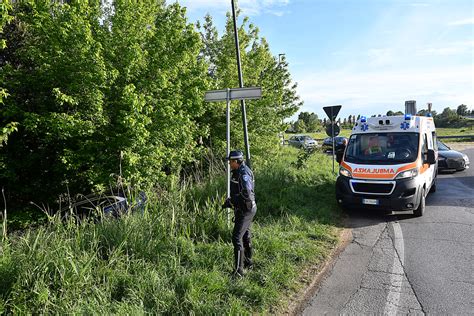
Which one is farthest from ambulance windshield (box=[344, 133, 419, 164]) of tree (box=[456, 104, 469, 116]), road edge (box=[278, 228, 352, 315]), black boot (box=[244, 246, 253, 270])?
tree (box=[456, 104, 469, 116])

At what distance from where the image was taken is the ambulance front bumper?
7.09m

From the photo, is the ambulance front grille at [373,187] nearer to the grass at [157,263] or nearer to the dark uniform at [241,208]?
the grass at [157,263]

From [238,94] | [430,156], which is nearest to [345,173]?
[430,156]

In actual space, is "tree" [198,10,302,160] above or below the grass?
above

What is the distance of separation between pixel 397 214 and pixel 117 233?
647 cm

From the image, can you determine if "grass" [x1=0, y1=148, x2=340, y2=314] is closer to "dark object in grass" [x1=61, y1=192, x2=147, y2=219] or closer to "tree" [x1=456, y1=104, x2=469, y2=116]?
"dark object in grass" [x1=61, y1=192, x2=147, y2=219]

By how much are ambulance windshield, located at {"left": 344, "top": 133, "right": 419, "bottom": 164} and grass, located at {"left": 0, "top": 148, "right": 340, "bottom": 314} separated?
2314mm

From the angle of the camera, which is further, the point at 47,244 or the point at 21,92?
the point at 21,92

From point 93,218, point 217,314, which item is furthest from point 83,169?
point 217,314

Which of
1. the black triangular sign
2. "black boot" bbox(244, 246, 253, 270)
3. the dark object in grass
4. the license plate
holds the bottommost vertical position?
"black boot" bbox(244, 246, 253, 270)

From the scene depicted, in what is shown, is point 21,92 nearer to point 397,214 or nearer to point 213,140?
point 213,140

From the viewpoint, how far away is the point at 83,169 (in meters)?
8.58

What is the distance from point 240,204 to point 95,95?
4.93 m

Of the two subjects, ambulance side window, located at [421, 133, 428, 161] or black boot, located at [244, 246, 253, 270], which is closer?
black boot, located at [244, 246, 253, 270]
